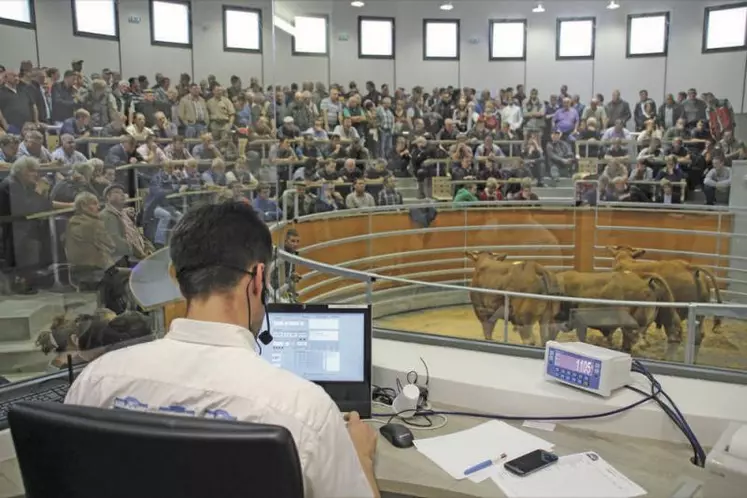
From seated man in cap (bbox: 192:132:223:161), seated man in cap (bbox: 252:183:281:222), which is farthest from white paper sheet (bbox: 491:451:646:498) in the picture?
seated man in cap (bbox: 192:132:223:161)

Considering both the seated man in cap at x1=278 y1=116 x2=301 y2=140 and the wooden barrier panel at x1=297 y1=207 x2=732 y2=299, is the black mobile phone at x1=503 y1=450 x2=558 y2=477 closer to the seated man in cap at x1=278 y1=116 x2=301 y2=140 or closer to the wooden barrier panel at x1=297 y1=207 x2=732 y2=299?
the wooden barrier panel at x1=297 y1=207 x2=732 y2=299

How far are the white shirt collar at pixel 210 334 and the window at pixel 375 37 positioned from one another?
28.2 feet

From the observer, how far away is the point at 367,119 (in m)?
8.88

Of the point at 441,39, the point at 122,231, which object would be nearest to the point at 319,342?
the point at 122,231

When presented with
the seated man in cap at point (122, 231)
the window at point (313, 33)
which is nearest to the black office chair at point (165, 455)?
the seated man in cap at point (122, 231)

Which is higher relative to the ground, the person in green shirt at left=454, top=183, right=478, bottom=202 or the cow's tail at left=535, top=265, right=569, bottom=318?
the person in green shirt at left=454, top=183, right=478, bottom=202

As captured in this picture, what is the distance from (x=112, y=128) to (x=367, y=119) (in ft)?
14.5

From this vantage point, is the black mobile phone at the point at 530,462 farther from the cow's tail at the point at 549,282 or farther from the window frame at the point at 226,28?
the window frame at the point at 226,28

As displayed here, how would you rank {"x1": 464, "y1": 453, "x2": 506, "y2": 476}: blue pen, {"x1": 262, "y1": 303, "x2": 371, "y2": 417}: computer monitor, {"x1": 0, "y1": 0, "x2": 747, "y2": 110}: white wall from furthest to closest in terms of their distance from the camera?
{"x1": 0, "y1": 0, "x2": 747, "y2": 110}: white wall, {"x1": 262, "y1": 303, "x2": 371, "y2": 417}: computer monitor, {"x1": 464, "y1": 453, "x2": 506, "y2": 476}: blue pen

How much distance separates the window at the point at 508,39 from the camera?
948 centimetres

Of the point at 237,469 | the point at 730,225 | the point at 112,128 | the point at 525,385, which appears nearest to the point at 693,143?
the point at 730,225

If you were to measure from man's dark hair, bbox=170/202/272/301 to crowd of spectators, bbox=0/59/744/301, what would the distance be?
2.17m

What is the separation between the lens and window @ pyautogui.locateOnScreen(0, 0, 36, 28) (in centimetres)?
387

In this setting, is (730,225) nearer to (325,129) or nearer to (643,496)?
(325,129)
